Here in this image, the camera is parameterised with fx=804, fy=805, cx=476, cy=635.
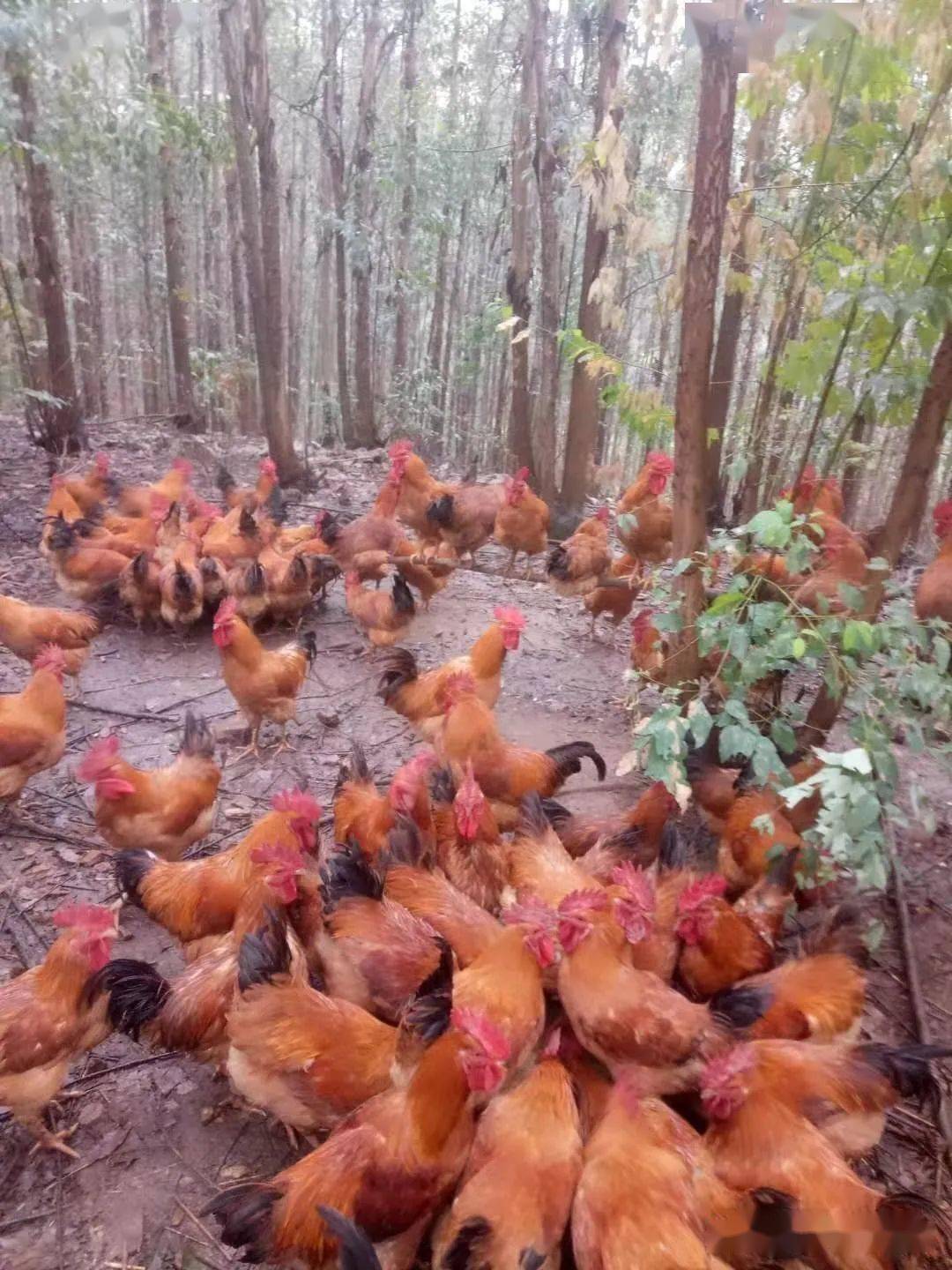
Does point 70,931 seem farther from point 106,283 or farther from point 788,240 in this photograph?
point 106,283

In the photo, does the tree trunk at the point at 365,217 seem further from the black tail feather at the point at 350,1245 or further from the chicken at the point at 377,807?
the black tail feather at the point at 350,1245

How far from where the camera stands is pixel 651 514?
723 centimetres

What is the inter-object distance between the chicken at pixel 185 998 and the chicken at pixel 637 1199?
1.23 metres

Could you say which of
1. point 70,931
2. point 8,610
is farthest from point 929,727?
point 8,610

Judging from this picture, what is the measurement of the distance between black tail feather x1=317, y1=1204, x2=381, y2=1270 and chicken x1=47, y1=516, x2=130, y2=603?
6418 millimetres

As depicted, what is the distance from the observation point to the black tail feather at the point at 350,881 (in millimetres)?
3248

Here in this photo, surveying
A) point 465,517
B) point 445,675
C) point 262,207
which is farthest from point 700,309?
point 262,207

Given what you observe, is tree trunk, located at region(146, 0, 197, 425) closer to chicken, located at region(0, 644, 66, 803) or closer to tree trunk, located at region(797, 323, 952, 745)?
chicken, located at region(0, 644, 66, 803)

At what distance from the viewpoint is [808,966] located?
3.20 meters

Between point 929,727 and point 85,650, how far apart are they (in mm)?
5833

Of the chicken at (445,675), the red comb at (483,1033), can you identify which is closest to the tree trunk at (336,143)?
the chicken at (445,675)

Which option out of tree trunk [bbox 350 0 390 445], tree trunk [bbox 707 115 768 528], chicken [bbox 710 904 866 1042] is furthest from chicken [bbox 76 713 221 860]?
tree trunk [bbox 350 0 390 445]

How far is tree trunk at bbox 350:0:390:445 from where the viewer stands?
13773 millimetres

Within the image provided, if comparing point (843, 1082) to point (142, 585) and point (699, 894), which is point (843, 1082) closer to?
point (699, 894)
